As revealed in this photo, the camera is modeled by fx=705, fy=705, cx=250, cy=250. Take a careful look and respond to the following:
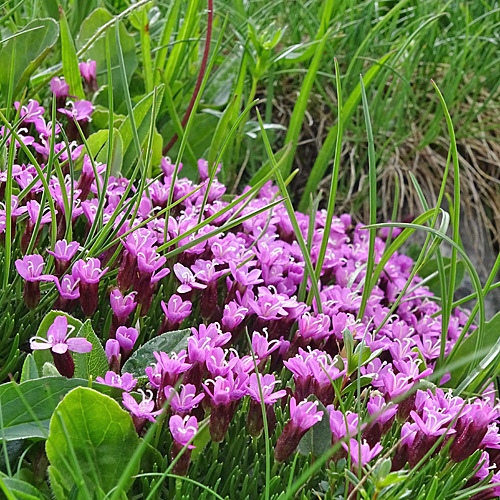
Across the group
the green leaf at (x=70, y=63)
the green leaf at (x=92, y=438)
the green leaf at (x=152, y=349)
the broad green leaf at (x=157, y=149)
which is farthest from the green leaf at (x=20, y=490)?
the green leaf at (x=70, y=63)

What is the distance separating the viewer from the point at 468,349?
145 cm

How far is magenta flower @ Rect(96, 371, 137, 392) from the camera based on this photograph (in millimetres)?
972

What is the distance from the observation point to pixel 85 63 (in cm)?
185

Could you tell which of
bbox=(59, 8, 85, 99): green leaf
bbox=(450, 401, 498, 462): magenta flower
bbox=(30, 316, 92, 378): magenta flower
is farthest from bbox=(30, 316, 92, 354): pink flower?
bbox=(59, 8, 85, 99): green leaf

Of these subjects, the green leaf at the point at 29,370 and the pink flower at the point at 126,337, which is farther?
the pink flower at the point at 126,337

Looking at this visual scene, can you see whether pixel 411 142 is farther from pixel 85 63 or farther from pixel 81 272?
pixel 81 272

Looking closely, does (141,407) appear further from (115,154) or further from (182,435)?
(115,154)

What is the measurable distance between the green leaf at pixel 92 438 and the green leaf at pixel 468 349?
71cm

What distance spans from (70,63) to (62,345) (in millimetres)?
922

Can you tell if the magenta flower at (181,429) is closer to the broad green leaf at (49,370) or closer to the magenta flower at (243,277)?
the broad green leaf at (49,370)

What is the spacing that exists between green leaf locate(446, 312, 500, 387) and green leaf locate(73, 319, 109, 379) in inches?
27.3

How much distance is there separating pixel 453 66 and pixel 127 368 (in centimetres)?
169

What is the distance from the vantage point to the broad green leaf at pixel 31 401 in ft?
3.02

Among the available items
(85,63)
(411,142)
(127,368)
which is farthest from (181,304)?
(411,142)
